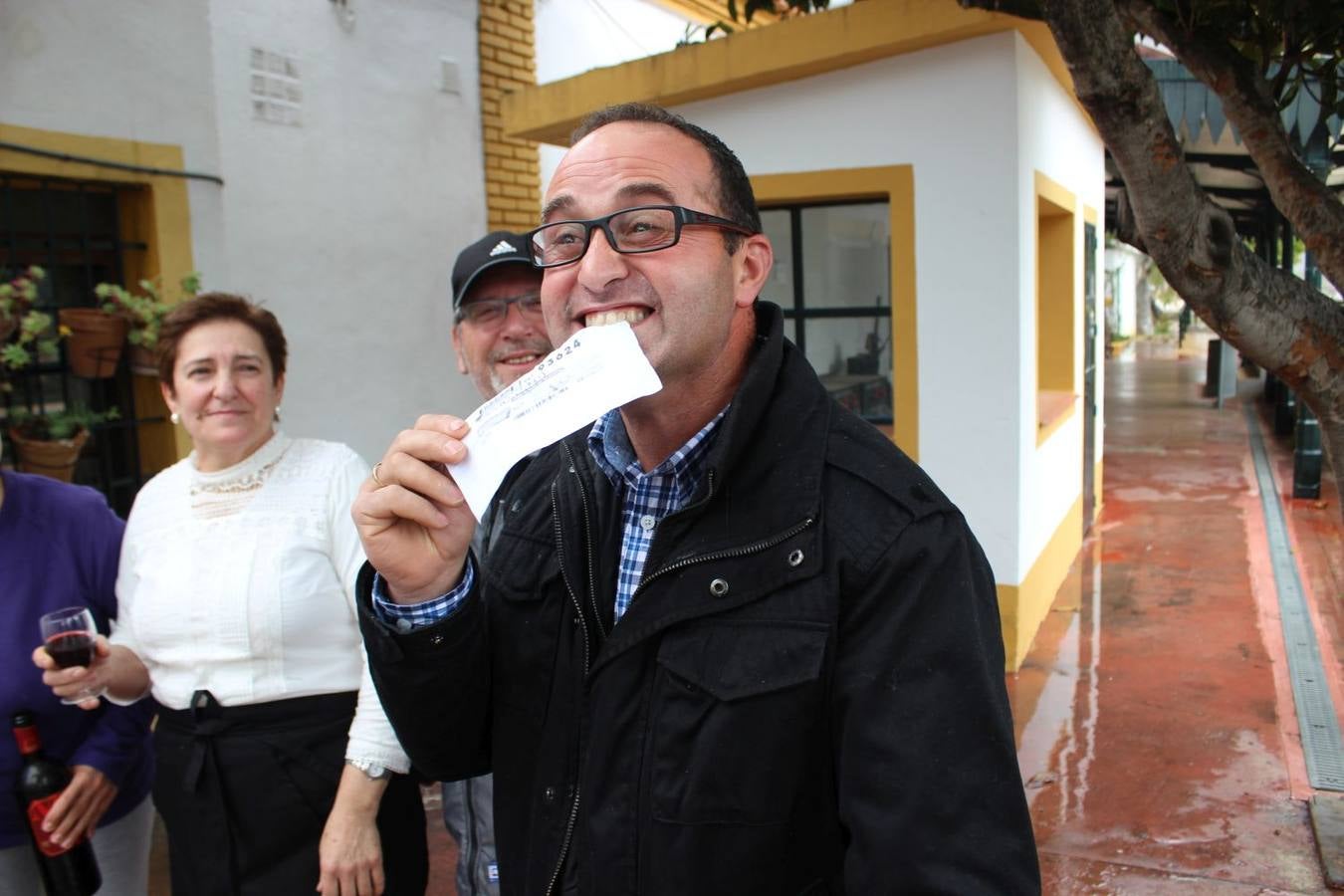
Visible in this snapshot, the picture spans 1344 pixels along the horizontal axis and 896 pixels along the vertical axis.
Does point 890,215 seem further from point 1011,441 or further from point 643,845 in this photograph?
point 643,845

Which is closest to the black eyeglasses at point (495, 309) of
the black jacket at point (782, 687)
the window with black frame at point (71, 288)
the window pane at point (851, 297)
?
the black jacket at point (782, 687)

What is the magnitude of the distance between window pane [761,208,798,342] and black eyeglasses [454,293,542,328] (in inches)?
127

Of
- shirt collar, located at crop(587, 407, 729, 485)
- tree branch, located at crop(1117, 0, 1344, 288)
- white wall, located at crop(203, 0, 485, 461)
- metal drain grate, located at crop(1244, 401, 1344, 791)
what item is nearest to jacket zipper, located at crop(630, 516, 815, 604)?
shirt collar, located at crop(587, 407, 729, 485)

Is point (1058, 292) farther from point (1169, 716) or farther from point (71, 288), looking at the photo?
point (71, 288)

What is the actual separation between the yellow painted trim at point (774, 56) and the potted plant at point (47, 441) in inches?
114

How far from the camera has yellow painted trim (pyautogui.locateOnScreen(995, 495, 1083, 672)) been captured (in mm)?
5516

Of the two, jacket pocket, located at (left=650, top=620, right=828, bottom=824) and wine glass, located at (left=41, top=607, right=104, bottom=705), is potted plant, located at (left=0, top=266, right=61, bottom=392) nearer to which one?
wine glass, located at (left=41, top=607, right=104, bottom=705)

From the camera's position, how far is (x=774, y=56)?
5.24m

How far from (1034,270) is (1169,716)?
2.34 m

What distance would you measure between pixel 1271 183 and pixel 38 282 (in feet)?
17.3

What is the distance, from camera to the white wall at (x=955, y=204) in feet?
16.7

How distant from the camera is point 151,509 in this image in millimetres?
2674

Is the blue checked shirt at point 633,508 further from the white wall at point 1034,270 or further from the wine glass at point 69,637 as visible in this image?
the white wall at point 1034,270

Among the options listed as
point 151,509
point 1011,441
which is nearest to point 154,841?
point 151,509
